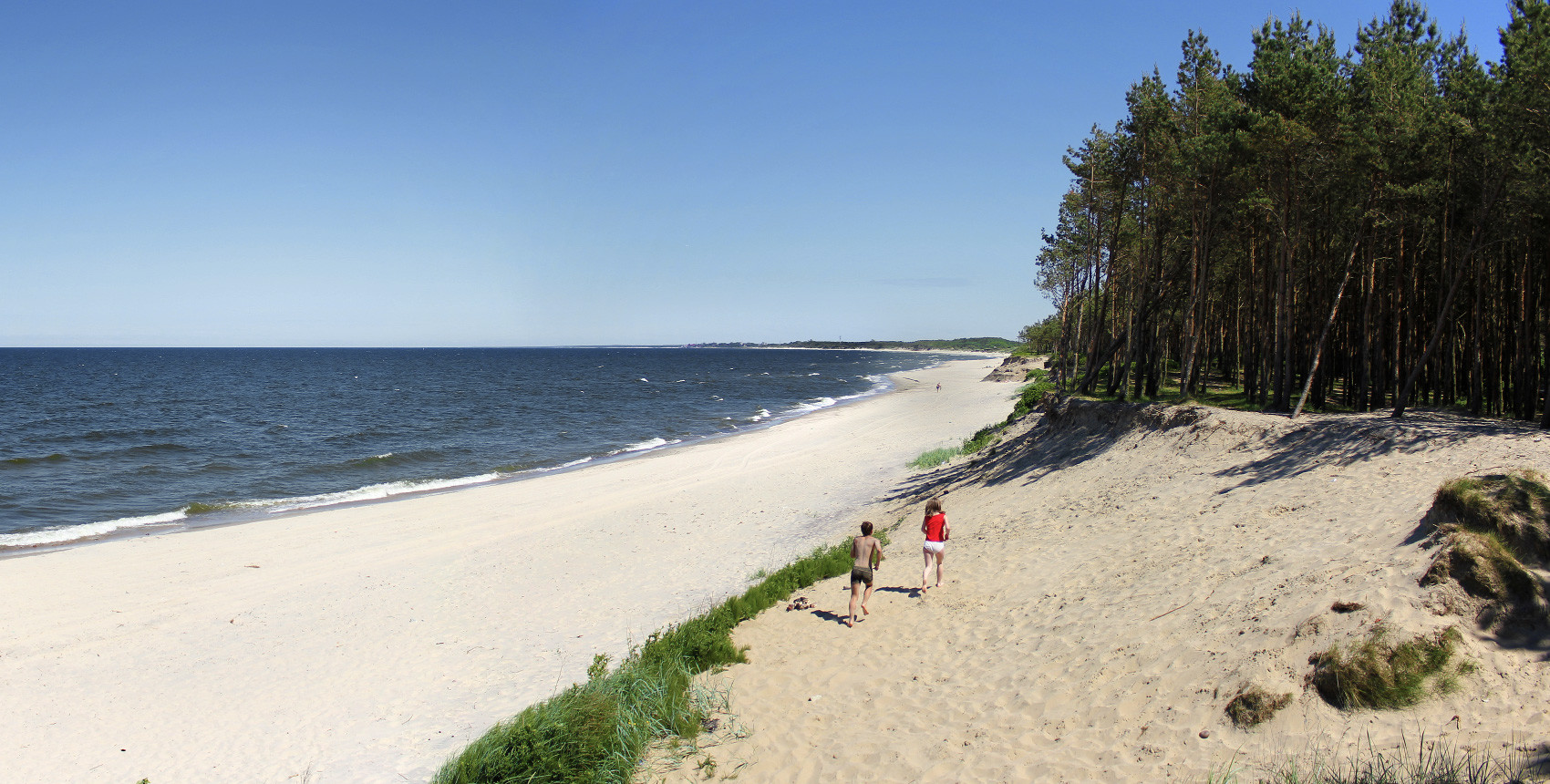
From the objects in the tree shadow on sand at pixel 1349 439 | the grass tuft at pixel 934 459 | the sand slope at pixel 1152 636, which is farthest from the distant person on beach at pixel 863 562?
the grass tuft at pixel 934 459

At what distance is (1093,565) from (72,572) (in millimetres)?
22095

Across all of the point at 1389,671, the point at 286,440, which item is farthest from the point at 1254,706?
the point at 286,440

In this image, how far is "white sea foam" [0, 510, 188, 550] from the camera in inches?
798

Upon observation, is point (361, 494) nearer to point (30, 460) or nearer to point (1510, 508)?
point (30, 460)

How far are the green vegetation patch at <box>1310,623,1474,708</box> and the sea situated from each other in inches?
1087

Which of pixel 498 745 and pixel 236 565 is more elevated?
pixel 498 745

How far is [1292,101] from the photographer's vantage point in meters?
18.1

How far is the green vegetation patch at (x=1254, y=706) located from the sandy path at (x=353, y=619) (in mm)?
8526

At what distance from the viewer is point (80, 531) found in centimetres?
2145

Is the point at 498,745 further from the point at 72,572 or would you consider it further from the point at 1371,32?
the point at 1371,32

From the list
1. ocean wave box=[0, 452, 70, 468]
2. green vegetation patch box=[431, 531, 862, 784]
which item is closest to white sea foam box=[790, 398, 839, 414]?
ocean wave box=[0, 452, 70, 468]

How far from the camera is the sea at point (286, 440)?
25180 millimetres

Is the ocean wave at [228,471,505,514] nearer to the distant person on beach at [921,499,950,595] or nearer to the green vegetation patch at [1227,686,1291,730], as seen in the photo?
the distant person on beach at [921,499,950,595]

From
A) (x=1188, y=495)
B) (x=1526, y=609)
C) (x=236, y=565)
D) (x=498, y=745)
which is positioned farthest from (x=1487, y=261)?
(x=236, y=565)
